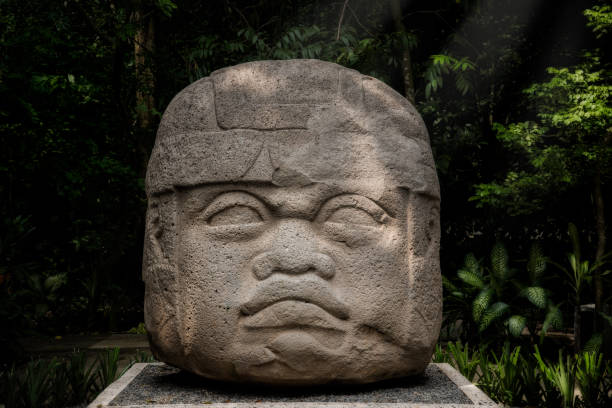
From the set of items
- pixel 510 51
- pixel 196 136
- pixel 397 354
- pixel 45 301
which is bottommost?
pixel 45 301

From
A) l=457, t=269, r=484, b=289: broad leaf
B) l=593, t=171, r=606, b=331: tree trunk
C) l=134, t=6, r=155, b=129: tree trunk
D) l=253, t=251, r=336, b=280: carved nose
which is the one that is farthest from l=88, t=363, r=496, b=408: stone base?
l=134, t=6, r=155, b=129: tree trunk

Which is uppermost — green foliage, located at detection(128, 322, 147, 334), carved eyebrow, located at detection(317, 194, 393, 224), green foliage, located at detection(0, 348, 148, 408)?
carved eyebrow, located at detection(317, 194, 393, 224)

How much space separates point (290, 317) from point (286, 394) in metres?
0.52

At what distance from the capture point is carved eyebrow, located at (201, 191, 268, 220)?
302 cm

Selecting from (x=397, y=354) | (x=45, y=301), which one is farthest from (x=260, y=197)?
(x=45, y=301)

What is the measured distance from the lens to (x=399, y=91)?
25.0ft

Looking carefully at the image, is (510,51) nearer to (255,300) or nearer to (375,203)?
(375,203)

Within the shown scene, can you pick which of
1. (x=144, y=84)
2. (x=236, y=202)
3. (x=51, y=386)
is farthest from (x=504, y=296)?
(x=144, y=84)

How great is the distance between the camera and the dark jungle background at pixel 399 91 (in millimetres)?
6234

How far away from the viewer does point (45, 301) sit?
771cm

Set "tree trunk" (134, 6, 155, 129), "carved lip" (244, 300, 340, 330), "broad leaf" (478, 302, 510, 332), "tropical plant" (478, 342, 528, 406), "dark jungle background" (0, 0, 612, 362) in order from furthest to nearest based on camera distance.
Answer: "tree trunk" (134, 6, 155, 129), "dark jungle background" (0, 0, 612, 362), "broad leaf" (478, 302, 510, 332), "tropical plant" (478, 342, 528, 406), "carved lip" (244, 300, 340, 330)

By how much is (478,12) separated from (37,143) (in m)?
5.39

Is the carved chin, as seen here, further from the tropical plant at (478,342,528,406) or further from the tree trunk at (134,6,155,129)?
the tree trunk at (134,6,155,129)

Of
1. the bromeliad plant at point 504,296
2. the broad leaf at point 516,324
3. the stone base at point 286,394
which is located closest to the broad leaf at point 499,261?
the bromeliad plant at point 504,296
